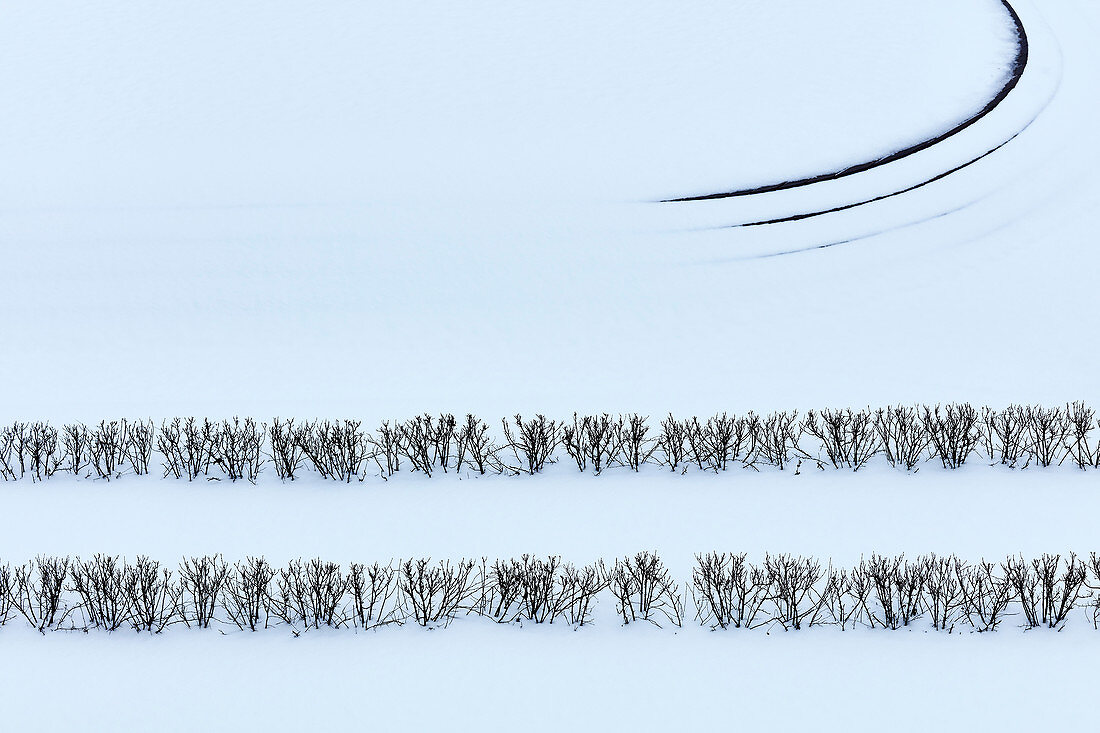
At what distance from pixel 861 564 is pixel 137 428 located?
6399 millimetres

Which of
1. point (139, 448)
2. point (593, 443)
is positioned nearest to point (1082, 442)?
point (593, 443)

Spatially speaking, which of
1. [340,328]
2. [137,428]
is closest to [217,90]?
[340,328]

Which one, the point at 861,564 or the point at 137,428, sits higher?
the point at 137,428

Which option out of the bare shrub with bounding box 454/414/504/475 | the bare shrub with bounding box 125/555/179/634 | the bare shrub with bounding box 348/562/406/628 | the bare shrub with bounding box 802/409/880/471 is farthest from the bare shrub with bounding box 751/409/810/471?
the bare shrub with bounding box 125/555/179/634

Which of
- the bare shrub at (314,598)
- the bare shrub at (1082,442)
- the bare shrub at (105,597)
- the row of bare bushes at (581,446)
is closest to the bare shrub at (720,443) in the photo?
the row of bare bushes at (581,446)

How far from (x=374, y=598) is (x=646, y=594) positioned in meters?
1.90

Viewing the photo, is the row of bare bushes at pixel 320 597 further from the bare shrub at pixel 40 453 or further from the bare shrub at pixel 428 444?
the bare shrub at pixel 40 453

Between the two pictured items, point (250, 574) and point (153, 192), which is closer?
point (250, 574)

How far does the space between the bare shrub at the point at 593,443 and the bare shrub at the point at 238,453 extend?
8.79 ft

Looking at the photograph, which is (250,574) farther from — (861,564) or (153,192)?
(153,192)

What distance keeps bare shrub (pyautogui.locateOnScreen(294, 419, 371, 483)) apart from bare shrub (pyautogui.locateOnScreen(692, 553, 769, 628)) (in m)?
3.18

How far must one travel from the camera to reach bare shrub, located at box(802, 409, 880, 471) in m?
9.23

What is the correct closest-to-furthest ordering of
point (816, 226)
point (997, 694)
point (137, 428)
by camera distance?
point (997, 694), point (137, 428), point (816, 226)

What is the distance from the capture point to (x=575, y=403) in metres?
10.7
